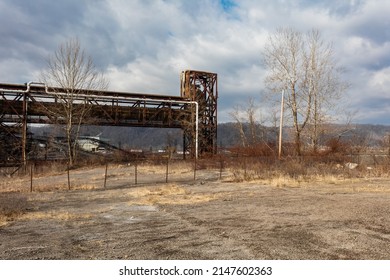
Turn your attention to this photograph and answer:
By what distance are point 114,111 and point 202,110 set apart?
7.75 m

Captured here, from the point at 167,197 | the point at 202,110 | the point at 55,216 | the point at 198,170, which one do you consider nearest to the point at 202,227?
the point at 55,216

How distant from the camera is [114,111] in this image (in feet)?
87.6

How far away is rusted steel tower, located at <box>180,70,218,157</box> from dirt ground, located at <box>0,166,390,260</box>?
17.6 m

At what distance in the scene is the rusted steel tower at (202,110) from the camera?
1157 inches

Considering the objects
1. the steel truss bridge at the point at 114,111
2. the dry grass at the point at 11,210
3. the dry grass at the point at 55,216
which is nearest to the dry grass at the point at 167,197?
the dry grass at the point at 55,216

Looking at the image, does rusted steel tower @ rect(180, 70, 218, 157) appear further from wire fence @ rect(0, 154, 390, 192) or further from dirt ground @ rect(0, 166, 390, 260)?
dirt ground @ rect(0, 166, 390, 260)

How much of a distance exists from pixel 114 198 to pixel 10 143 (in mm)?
16406

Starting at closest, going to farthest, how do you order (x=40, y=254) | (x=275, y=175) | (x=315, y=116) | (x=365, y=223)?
(x=40, y=254) → (x=365, y=223) → (x=275, y=175) → (x=315, y=116)

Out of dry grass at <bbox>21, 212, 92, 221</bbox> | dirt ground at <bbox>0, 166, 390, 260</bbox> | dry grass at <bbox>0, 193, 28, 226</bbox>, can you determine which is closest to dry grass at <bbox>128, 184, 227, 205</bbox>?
dirt ground at <bbox>0, 166, 390, 260</bbox>

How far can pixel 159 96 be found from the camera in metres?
28.2

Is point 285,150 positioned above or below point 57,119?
below

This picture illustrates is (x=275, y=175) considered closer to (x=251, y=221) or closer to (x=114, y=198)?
(x=114, y=198)

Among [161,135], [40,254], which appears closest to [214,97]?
[40,254]

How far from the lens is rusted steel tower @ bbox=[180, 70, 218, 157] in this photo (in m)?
29.4
